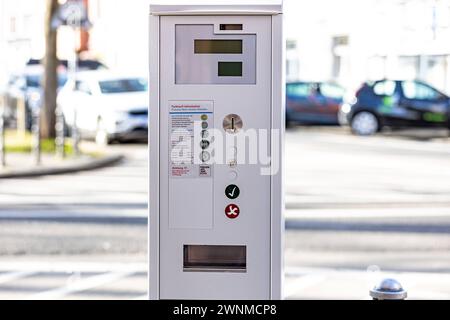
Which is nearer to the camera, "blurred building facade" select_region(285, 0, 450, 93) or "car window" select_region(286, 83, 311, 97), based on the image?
"car window" select_region(286, 83, 311, 97)

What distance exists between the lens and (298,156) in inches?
819

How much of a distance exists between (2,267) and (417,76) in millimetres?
25663

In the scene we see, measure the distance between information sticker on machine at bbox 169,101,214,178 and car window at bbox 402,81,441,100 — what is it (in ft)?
72.0

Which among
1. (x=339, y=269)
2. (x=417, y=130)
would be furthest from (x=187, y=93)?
(x=417, y=130)

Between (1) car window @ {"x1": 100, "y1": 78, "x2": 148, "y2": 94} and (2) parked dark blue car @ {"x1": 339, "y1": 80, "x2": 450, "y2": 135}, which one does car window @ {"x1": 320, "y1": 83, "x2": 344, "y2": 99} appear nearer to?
(2) parked dark blue car @ {"x1": 339, "y1": 80, "x2": 450, "y2": 135}

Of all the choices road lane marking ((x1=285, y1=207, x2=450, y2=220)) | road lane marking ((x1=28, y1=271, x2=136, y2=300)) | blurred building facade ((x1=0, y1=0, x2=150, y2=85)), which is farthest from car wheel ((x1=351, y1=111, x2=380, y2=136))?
road lane marking ((x1=28, y1=271, x2=136, y2=300))

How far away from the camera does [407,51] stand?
108 ft

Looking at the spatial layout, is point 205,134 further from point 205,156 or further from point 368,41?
point 368,41

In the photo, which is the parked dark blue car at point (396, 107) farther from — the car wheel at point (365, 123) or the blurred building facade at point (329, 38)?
the blurred building facade at point (329, 38)

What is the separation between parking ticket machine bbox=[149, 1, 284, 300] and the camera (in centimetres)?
470

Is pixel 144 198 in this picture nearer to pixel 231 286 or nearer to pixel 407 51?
pixel 231 286

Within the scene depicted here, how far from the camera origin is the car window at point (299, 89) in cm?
2917

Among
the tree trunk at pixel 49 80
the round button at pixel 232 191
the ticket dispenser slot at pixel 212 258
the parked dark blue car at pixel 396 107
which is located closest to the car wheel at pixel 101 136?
the tree trunk at pixel 49 80

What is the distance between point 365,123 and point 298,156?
6.25 meters
